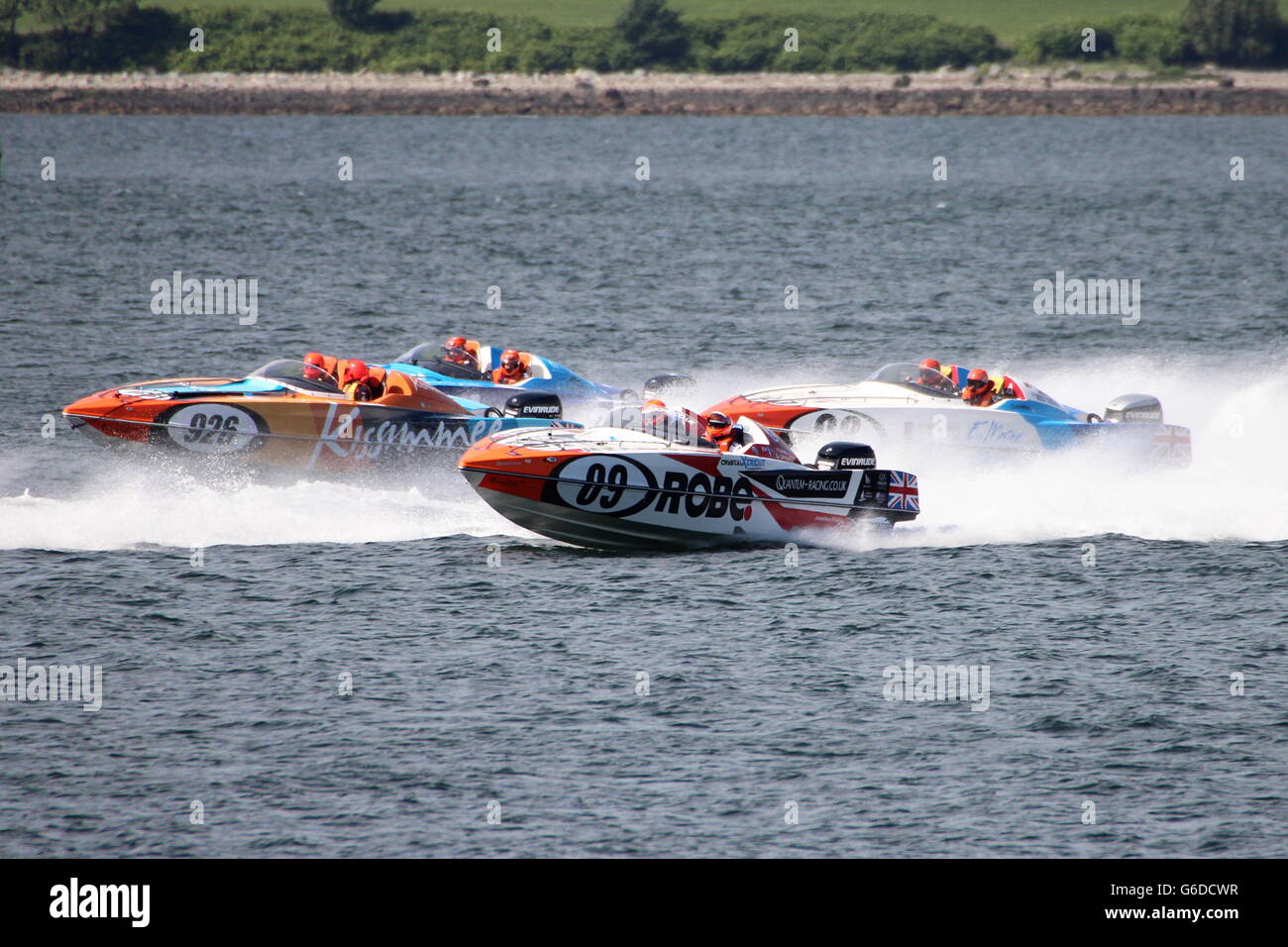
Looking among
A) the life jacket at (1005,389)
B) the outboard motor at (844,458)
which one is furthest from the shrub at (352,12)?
the outboard motor at (844,458)

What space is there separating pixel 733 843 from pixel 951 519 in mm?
10271

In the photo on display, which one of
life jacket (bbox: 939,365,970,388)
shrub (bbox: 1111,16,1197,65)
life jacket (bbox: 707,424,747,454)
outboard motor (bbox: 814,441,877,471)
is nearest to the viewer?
life jacket (bbox: 707,424,747,454)

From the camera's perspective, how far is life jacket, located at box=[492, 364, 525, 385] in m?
25.5

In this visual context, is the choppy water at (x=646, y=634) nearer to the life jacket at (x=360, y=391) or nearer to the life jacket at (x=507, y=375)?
the life jacket at (x=360, y=391)

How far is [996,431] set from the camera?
23.8 meters

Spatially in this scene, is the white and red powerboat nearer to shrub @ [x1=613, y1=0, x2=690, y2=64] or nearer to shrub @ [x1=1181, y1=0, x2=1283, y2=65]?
shrub @ [x1=613, y1=0, x2=690, y2=64]

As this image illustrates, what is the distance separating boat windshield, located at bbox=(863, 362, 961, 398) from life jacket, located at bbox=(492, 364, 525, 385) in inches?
227

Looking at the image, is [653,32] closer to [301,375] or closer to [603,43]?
[603,43]

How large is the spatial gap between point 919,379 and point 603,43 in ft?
276

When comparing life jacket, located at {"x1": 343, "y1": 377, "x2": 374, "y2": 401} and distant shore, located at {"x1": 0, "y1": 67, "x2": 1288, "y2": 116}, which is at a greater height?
distant shore, located at {"x1": 0, "y1": 67, "x2": 1288, "y2": 116}

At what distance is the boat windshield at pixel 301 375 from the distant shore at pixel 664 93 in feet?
267

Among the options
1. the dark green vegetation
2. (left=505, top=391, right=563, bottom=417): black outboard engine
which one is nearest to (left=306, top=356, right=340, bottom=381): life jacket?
(left=505, top=391, right=563, bottom=417): black outboard engine

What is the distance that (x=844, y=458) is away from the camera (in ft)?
67.8

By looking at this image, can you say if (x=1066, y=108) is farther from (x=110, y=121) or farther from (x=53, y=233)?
(x=53, y=233)
